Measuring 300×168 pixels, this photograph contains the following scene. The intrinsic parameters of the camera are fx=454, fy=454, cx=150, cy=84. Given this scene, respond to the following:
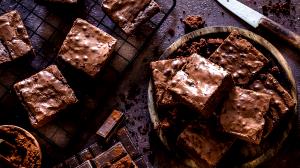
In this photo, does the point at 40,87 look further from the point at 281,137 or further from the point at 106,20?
the point at 281,137

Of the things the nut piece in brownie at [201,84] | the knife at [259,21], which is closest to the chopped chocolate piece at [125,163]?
the nut piece in brownie at [201,84]

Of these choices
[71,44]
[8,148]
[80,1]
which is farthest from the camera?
[80,1]

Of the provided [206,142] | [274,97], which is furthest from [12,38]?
[274,97]

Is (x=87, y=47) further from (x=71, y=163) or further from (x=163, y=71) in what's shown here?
(x=71, y=163)

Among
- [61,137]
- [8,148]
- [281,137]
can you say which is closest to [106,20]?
[61,137]

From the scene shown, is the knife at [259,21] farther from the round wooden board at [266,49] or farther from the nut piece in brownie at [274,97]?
the nut piece in brownie at [274,97]

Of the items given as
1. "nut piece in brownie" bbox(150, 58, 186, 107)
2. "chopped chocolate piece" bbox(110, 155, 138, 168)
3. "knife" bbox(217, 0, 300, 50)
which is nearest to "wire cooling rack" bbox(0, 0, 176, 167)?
"nut piece in brownie" bbox(150, 58, 186, 107)
